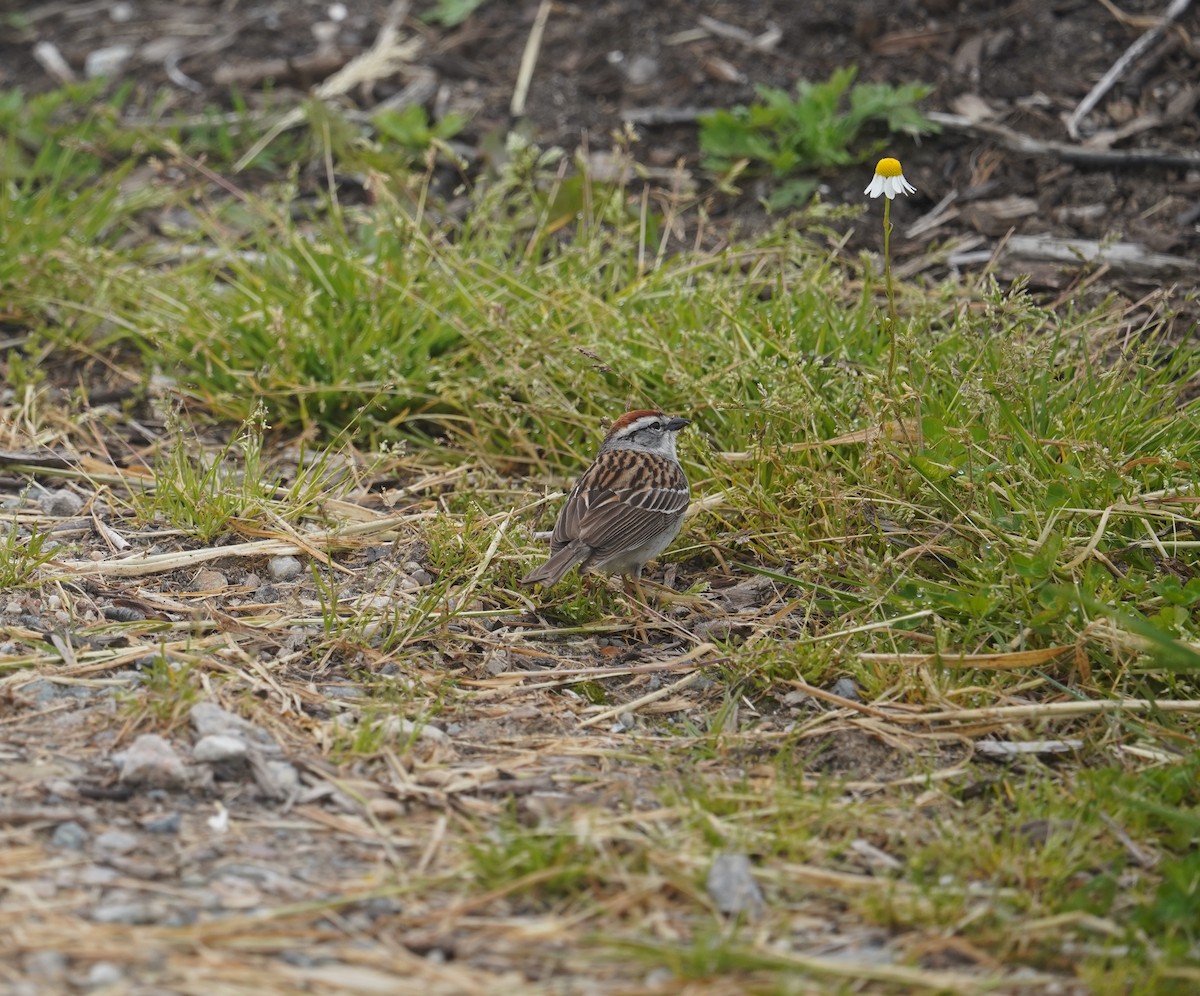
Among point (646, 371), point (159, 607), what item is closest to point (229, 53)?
point (646, 371)

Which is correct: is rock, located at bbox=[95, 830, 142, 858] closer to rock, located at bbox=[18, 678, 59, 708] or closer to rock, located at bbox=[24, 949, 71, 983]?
rock, located at bbox=[24, 949, 71, 983]

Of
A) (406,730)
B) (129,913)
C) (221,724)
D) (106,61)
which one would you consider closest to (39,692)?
(221,724)

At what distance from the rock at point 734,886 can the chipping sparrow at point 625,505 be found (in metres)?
1.57

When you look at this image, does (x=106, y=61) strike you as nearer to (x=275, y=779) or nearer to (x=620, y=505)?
(x=620, y=505)

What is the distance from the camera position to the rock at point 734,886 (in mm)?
3346

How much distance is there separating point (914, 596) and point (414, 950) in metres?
2.18

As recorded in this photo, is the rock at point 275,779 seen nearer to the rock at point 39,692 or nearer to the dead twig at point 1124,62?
the rock at point 39,692

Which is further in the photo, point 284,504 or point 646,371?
point 646,371

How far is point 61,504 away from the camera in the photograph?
554cm

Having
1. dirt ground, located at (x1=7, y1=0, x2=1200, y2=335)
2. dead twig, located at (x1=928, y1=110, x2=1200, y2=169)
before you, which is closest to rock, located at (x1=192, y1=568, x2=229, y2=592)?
dirt ground, located at (x1=7, y1=0, x2=1200, y2=335)

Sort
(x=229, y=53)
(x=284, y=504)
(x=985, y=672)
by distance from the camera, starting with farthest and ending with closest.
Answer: (x=229, y=53) → (x=284, y=504) → (x=985, y=672)

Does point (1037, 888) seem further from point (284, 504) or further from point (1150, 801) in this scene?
point (284, 504)

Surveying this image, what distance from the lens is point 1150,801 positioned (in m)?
3.77

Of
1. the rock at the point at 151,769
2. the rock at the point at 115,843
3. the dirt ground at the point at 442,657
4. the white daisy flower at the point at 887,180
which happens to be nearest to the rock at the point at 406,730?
the dirt ground at the point at 442,657
